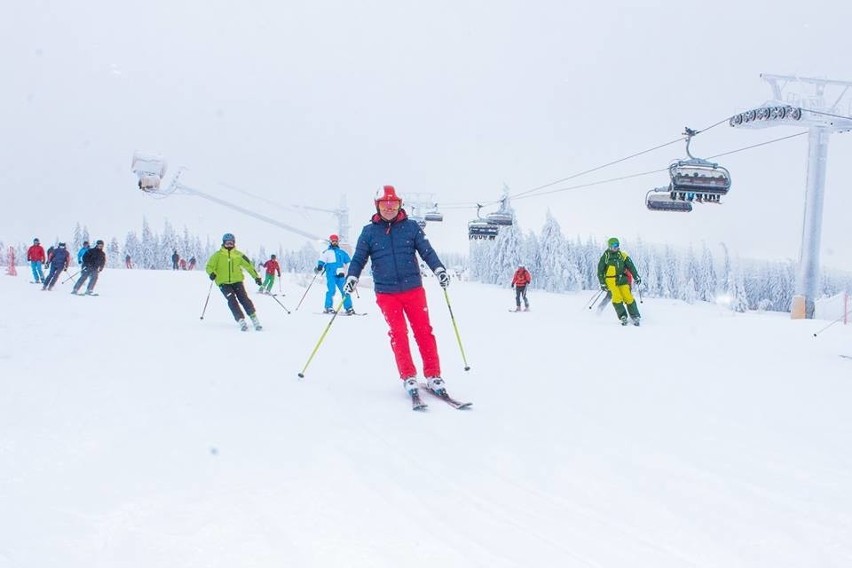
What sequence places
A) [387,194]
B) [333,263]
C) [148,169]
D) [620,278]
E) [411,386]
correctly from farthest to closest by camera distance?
[148,169], [333,263], [620,278], [387,194], [411,386]

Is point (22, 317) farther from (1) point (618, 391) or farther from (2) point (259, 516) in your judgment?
(1) point (618, 391)

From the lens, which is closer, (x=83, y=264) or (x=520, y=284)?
(x=83, y=264)

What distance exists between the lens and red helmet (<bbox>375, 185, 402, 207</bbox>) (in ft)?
17.1

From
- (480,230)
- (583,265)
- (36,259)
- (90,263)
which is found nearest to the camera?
(90,263)

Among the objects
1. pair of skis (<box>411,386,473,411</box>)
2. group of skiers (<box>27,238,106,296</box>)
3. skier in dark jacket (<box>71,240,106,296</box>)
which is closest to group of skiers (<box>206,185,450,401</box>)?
pair of skis (<box>411,386,473,411</box>)

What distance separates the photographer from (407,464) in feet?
10.5

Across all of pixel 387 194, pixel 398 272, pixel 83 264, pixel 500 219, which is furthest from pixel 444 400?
pixel 500 219

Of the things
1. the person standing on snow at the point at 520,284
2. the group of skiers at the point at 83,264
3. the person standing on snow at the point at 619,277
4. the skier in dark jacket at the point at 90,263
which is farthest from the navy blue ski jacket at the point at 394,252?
the skier in dark jacket at the point at 90,263

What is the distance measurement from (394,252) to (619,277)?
8267mm

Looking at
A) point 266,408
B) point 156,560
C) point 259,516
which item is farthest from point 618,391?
point 156,560

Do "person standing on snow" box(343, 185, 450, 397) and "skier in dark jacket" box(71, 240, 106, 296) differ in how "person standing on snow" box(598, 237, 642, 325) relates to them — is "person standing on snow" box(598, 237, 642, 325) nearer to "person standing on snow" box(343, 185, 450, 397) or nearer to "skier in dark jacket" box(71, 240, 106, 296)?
"person standing on snow" box(343, 185, 450, 397)

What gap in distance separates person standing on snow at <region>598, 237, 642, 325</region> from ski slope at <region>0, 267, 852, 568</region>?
5.07m

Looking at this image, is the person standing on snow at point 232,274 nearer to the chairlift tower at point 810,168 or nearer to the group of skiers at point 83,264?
the group of skiers at point 83,264

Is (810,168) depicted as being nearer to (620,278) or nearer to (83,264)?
(620,278)
